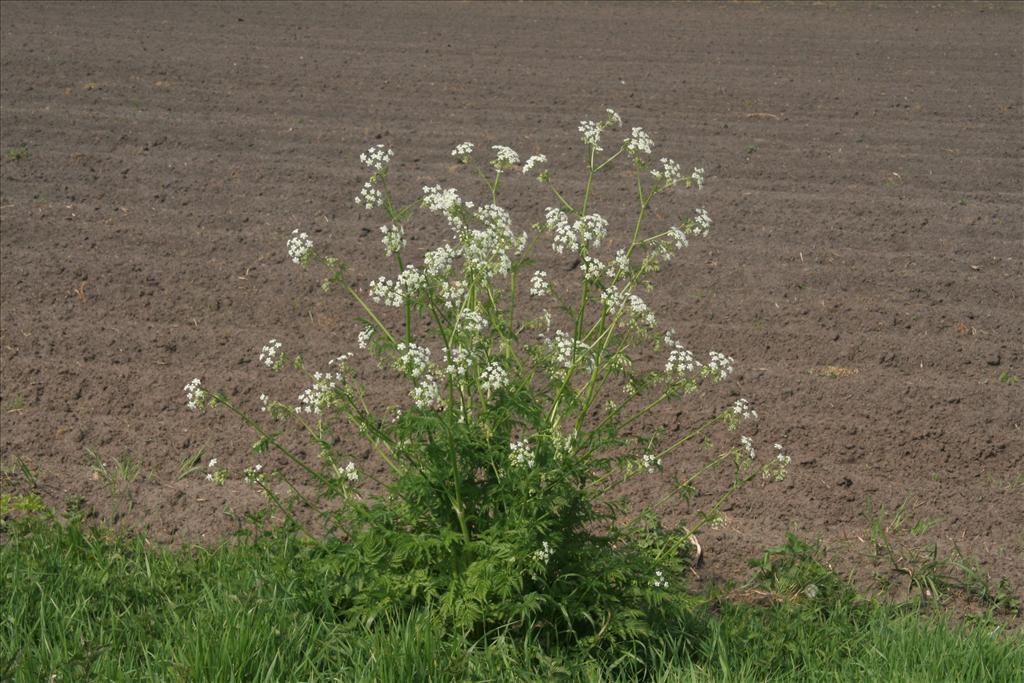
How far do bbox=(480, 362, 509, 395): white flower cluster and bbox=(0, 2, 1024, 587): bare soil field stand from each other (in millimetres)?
1612

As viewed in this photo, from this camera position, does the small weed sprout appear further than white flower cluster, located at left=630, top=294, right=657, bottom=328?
No

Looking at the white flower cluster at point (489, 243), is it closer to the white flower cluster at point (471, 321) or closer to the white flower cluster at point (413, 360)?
the white flower cluster at point (471, 321)

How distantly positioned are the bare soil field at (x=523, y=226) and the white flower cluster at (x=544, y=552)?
1350 millimetres

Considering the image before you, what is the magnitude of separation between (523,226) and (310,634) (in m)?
4.37

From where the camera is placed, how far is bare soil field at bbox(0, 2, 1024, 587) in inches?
204

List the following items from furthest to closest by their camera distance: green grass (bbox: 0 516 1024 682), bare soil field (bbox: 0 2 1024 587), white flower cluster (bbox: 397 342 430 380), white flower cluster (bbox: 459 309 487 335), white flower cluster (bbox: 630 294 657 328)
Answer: bare soil field (bbox: 0 2 1024 587) → white flower cluster (bbox: 630 294 657 328) → green grass (bbox: 0 516 1024 682) → white flower cluster (bbox: 459 309 487 335) → white flower cluster (bbox: 397 342 430 380)

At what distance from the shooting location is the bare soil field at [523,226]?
519 centimetres

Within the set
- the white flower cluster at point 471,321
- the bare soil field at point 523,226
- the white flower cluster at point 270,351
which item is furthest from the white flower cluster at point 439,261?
the bare soil field at point 523,226

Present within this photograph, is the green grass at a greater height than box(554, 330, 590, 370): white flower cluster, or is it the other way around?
box(554, 330, 590, 370): white flower cluster

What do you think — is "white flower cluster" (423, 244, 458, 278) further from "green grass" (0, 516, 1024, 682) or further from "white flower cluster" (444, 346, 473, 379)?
"green grass" (0, 516, 1024, 682)

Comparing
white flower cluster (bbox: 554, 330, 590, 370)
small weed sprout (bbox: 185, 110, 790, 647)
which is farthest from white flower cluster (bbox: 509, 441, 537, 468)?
white flower cluster (bbox: 554, 330, 590, 370)

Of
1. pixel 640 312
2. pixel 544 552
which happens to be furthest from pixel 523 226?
pixel 544 552

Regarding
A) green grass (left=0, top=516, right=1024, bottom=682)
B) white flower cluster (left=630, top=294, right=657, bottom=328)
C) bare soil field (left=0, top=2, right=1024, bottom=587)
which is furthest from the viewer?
bare soil field (left=0, top=2, right=1024, bottom=587)

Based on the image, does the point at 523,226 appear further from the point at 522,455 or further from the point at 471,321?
the point at 522,455
